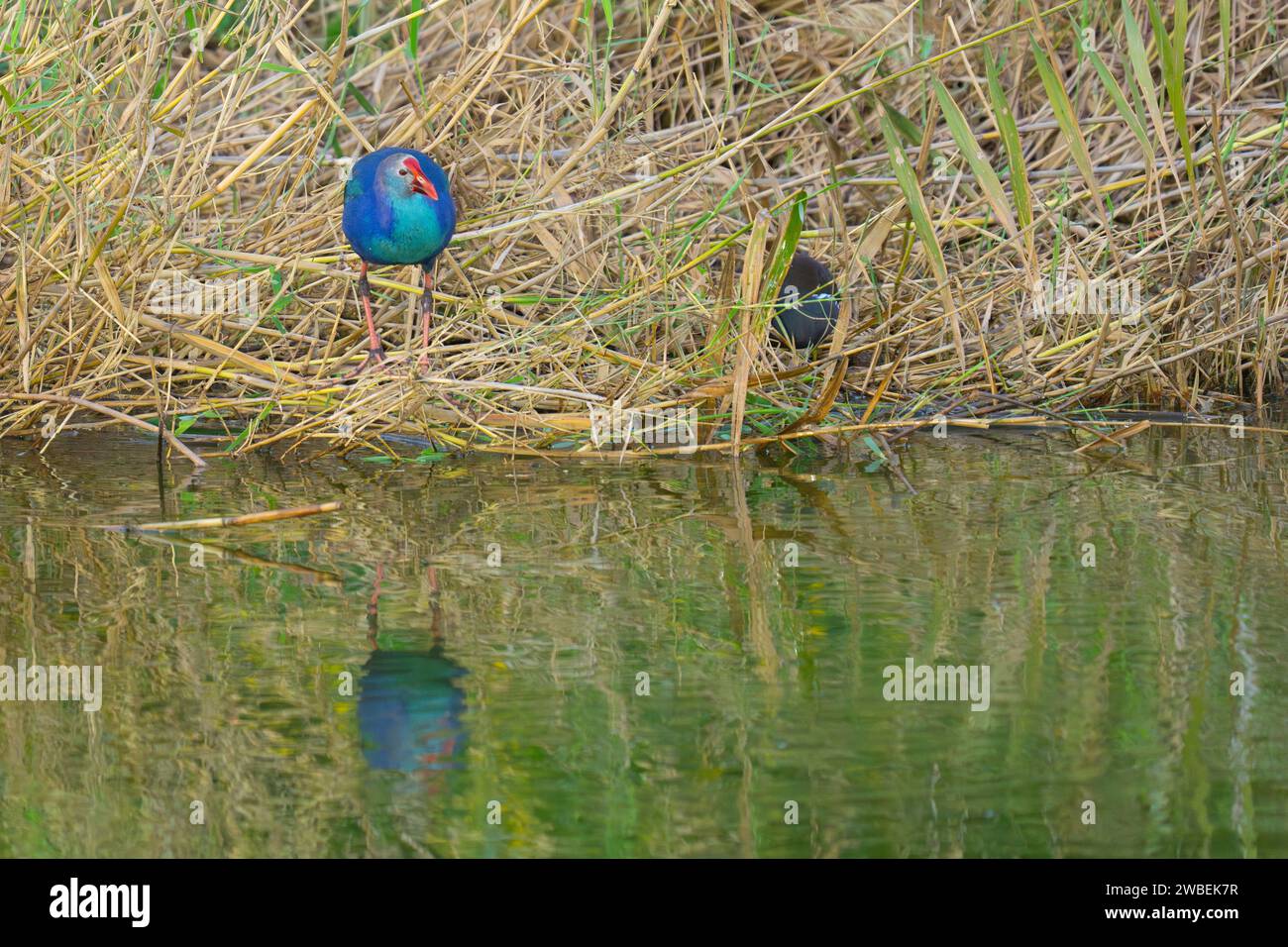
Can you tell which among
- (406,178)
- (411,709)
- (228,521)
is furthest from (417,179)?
(411,709)

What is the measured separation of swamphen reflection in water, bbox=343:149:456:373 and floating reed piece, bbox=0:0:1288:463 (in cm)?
21

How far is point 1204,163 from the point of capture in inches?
195

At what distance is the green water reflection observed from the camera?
2133mm

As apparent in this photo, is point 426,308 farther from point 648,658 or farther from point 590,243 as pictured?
point 648,658

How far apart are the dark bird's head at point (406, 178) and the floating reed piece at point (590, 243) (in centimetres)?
24

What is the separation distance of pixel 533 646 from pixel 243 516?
999mm

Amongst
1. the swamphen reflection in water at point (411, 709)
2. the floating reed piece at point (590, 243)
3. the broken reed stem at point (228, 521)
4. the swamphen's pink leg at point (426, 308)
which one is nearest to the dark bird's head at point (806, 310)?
the floating reed piece at point (590, 243)

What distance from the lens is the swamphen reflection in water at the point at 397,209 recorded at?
13.4 ft

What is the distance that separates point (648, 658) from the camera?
9.04ft

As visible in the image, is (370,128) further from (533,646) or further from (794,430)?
(533,646)

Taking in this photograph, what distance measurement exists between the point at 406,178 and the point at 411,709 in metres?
1.95

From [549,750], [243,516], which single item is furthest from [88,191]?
[549,750]

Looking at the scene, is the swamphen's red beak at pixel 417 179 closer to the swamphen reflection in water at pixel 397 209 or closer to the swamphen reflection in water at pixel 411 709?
the swamphen reflection in water at pixel 397 209

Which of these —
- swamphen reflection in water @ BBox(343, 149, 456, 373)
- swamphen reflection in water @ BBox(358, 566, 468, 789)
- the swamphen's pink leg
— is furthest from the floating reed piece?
swamphen reflection in water @ BBox(358, 566, 468, 789)
